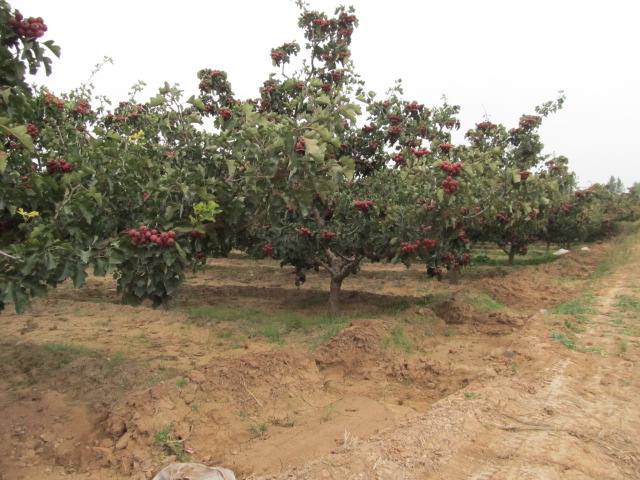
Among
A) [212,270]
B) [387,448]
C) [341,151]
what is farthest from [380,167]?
[212,270]

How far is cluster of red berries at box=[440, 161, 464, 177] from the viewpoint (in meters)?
7.38

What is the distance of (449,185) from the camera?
730cm

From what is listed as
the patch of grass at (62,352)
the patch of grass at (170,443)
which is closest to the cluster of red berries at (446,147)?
the patch of grass at (170,443)

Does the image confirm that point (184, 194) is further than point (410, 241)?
No

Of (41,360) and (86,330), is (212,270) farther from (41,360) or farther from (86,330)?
(41,360)

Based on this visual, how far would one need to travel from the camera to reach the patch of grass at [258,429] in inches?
198

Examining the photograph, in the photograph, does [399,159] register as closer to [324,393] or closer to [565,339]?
[565,339]

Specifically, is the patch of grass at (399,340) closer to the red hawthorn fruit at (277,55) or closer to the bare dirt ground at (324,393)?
the bare dirt ground at (324,393)

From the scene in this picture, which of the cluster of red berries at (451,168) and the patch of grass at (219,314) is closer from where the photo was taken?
the cluster of red berries at (451,168)

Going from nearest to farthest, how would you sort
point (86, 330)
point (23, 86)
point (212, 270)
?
1. point (23, 86)
2. point (86, 330)
3. point (212, 270)

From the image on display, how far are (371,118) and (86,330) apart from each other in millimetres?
6917

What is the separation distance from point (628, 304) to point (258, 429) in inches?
366

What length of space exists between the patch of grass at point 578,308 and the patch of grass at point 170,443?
302 inches

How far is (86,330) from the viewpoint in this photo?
29.1 feet
